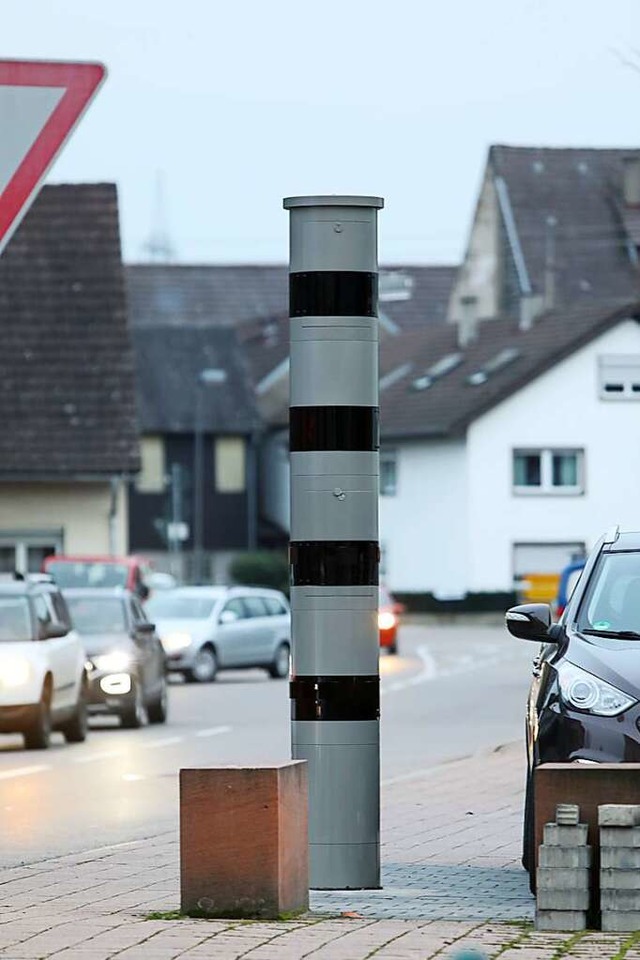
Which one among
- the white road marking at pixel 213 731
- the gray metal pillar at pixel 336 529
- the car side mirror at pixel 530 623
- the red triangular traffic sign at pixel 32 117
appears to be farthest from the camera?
the white road marking at pixel 213 731

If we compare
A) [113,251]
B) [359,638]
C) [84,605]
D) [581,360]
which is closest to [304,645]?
[359,638]

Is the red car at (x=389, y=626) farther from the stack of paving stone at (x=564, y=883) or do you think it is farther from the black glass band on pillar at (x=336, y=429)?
the stack of paving stone at (x=564, y=883)

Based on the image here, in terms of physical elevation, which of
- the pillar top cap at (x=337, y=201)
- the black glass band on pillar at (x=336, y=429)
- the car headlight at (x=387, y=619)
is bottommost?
the car headlight at (x=387, y=619)

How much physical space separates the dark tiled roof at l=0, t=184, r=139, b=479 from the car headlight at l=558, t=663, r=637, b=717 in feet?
129

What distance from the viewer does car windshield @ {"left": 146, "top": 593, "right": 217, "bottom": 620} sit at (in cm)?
3841

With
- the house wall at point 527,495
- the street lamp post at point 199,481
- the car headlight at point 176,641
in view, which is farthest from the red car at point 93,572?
the street lamp post at point 199,481

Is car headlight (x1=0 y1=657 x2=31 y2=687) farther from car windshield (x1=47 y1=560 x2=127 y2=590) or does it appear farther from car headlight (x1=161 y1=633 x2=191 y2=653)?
car windshield (x1=47 y1=560 x2=127 y2=590)

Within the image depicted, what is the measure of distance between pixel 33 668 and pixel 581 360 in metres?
51.4

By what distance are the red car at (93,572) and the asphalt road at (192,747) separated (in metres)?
2.64

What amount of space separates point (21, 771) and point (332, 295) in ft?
35.2

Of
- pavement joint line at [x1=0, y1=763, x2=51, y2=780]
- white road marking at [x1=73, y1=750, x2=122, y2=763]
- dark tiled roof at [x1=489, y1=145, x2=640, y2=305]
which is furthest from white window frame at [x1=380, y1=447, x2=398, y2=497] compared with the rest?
pavement joint line at [x1=0, y1=763, x2=51, y2=780]

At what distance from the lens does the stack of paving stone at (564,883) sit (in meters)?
8.14

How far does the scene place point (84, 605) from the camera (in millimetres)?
28484

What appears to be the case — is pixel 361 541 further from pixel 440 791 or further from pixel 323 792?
pixel 440 791
